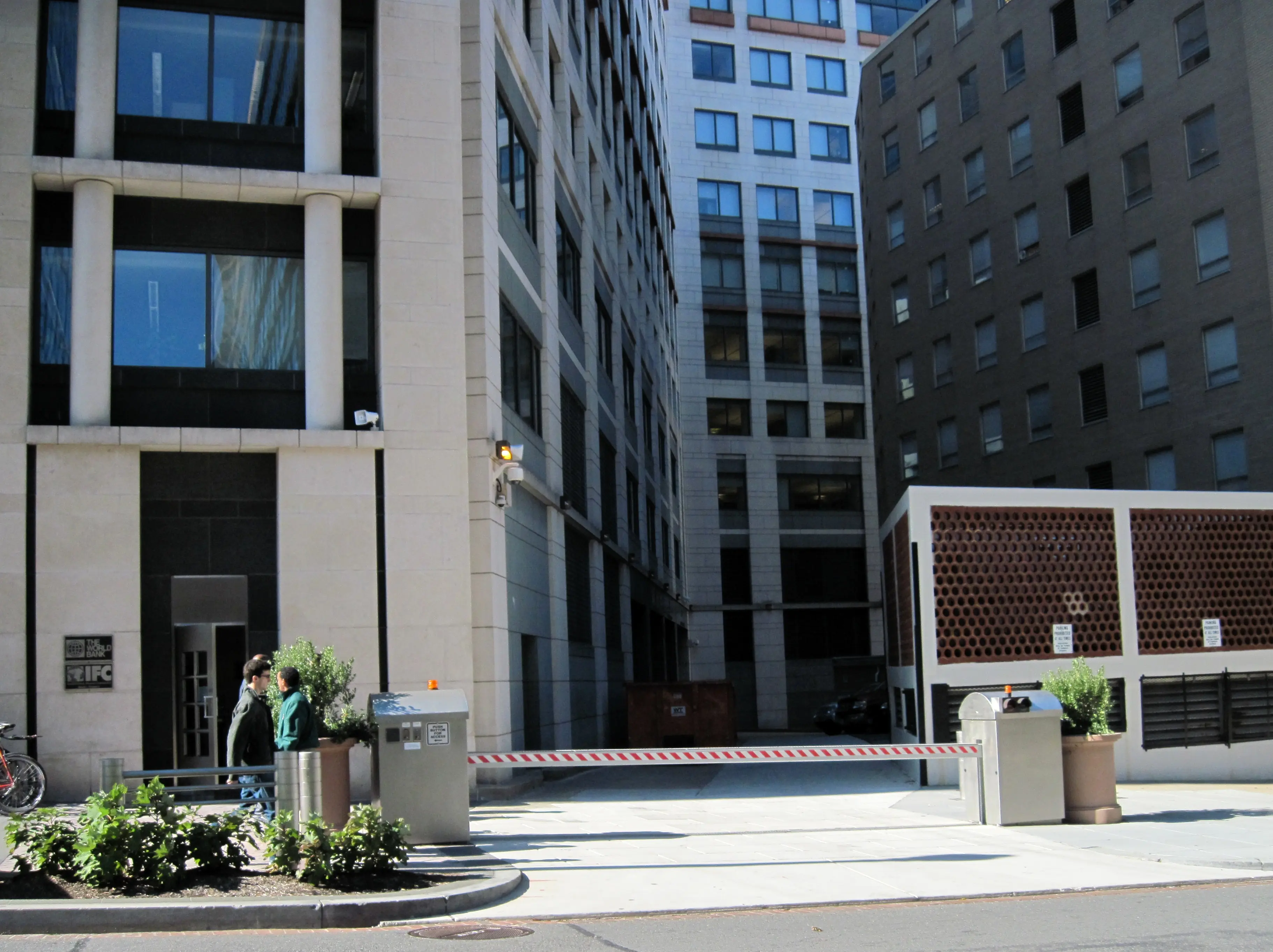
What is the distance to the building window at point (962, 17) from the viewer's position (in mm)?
46156

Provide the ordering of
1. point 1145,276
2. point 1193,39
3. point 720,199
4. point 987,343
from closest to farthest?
point 1193,39, point 1145,276, point 987,343, point 720,199

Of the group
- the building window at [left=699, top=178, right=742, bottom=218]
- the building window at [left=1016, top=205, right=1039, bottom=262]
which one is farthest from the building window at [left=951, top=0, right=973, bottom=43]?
the building window at [left=699, top=178, right=742, bottom=218]

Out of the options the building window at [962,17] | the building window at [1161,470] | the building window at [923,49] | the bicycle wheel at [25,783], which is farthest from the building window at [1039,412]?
the bicycle wheel at [25,783]

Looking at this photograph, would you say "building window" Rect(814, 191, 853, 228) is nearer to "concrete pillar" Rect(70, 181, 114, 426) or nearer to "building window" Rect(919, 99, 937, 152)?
"building window" Rect(919, 99, 937, 152)

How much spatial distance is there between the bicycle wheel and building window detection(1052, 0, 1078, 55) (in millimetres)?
36628

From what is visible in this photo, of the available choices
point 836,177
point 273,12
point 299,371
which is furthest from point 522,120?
point 836,177

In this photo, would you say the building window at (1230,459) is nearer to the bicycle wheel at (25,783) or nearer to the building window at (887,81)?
the building window at (887,81)

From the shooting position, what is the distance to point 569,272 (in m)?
29.7

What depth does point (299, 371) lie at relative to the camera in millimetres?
19234

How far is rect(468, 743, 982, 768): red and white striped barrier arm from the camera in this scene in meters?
13.0

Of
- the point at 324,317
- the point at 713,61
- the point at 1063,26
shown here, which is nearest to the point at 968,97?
the point at 1063,26

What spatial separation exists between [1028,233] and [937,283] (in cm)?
571

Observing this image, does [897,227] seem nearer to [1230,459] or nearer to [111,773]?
[1230,459]

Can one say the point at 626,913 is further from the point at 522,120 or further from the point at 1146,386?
the point at 1146,386
